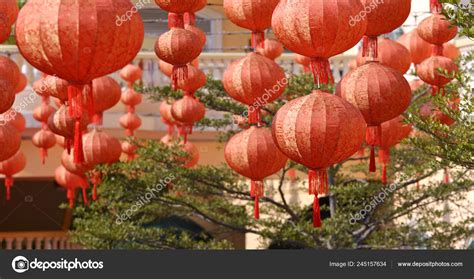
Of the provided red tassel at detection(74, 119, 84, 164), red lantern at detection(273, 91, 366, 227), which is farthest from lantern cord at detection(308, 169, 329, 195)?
red tassel at detection(74, 119, 84, 164)

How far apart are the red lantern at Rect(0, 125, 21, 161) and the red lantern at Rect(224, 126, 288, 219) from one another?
1.18 meters

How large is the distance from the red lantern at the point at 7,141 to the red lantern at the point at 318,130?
173 centimetres

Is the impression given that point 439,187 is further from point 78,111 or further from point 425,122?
point 78,111

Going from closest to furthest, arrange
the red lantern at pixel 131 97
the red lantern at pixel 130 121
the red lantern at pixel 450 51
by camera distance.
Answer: the red lantern at pixel 450 51 < the red lantern at pixel 131 97 < the red lantern at pixel 130 121

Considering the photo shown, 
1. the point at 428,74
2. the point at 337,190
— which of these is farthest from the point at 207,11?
the point at 428,74

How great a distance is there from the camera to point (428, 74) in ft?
19.4

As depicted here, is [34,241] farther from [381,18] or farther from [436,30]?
[381,18]

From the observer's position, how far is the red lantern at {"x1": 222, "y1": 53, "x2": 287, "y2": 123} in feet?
16.3

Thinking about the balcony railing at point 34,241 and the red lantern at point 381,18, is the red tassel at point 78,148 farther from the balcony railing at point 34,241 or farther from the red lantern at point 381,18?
the balcony railing at point 34,241

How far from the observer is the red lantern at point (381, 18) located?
4.39 metres

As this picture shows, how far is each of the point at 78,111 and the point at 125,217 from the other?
5106 millimetres

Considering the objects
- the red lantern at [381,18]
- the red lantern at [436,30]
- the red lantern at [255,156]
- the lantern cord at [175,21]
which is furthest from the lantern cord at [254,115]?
the red lantern at [436,30]

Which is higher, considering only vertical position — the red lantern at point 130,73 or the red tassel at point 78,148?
the red lantern at point 130,73

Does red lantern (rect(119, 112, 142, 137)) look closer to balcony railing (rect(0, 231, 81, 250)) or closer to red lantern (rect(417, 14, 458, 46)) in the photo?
balcony railing (rect(0, 231, 81, 250))
